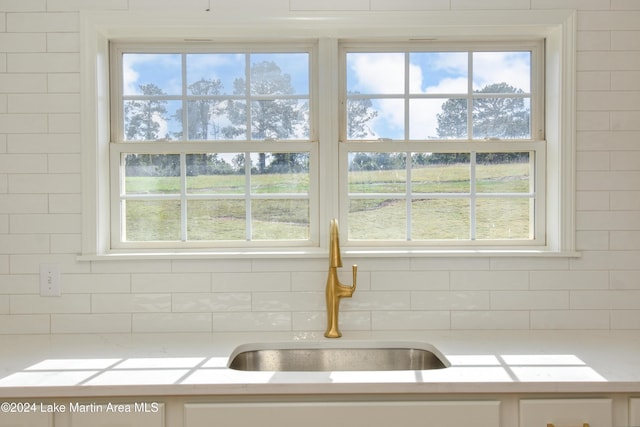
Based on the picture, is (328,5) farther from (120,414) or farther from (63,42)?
(120,414)

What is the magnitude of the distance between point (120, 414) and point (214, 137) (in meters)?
1.23

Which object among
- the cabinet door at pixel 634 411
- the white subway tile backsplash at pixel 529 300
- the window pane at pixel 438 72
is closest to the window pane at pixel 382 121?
the window pane at pixel 438 72

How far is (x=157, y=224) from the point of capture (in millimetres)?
2355

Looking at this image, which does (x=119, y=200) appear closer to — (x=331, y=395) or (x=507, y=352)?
(x=331, y=395)

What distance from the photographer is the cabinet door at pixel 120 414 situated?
1589mm

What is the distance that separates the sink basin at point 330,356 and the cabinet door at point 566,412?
0.53 meters

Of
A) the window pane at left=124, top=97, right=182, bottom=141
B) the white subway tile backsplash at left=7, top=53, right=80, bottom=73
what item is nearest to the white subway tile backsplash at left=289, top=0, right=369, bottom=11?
the window pane at left=124, top=97, right=182, bottom=141

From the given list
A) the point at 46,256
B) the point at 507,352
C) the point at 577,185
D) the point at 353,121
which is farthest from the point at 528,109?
the point at 46,256

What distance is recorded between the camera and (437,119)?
7.72 ft

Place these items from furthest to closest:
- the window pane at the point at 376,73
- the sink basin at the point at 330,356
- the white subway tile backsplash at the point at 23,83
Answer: the window pane at the point at 376,73 → the white subway tile backsplash at the point at 23,83 → the sink basin at the point at 330,356

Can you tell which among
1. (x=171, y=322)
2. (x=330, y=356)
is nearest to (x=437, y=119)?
(x=330, y=356)

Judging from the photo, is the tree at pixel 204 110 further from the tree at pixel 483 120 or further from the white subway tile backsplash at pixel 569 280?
the white subway tile backsplash at pixel 569 280

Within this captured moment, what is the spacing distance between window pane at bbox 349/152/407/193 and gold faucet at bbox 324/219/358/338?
1.04 ft

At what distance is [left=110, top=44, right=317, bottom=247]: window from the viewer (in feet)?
7.68
